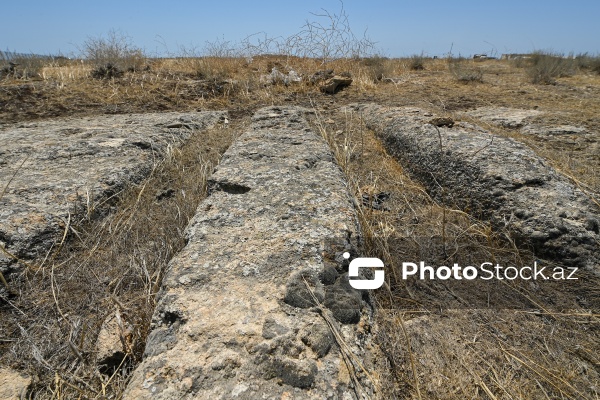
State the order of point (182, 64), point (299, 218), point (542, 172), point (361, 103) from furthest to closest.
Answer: point (182, 64), point (361, 103), point (542, 172), point (299, 218)

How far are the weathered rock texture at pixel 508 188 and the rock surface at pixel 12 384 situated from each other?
1.79 meters

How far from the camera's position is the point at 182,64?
20.5 ft

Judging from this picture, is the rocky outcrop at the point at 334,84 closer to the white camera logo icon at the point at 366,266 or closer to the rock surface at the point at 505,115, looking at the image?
the rock surface at the point at 505,115

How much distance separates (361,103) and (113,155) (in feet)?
9.13

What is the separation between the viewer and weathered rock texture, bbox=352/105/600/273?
169 centimetres

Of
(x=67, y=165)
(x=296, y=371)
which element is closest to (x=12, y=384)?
(x=296, y=371)

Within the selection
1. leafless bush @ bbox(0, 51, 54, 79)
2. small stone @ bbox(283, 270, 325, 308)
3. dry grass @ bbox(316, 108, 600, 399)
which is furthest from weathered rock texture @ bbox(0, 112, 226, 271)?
leafless bush @ bbox(0, 51, 54, 79)

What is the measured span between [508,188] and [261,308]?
1545 mm

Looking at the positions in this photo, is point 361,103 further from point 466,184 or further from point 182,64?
point 182,64

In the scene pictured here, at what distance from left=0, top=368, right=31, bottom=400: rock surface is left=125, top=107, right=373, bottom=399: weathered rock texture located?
1.42 feet

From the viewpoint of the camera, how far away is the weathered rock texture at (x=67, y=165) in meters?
1.68

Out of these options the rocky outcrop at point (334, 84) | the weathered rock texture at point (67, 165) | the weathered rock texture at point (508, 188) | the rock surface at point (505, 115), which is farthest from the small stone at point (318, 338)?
the rocky outcrop at point (334, 84)

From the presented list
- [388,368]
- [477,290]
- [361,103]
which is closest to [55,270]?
[388,368]

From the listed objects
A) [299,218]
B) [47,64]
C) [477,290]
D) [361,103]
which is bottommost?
[477,290]
